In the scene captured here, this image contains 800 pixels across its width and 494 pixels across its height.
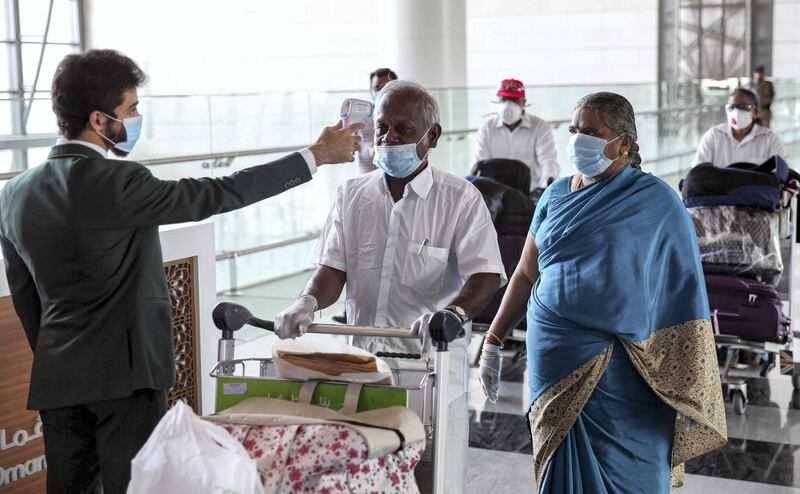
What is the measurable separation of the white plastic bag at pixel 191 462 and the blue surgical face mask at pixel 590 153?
4.31 ft

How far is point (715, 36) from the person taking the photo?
19.5m

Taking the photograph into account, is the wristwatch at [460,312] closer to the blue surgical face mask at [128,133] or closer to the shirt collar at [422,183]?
the shirt collar at [422,183]

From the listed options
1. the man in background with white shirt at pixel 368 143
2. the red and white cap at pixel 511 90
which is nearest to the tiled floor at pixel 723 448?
the man in background with white shirt at pixel 368 143

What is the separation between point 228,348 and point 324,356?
0.30 meters

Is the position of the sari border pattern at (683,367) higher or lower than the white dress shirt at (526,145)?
lower

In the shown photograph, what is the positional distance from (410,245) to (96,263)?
92 cm

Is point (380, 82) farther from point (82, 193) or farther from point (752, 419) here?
point (82, 193)

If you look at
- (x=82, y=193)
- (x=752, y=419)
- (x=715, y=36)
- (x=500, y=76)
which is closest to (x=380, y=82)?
(x=752, y=419)

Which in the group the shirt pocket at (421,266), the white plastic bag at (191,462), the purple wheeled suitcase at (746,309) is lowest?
the purple wheeled suitcase at (746,309)

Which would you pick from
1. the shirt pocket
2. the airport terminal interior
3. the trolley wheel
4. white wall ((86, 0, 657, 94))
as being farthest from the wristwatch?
white wall ((86, 0, 657, 94))

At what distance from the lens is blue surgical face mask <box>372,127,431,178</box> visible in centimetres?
276

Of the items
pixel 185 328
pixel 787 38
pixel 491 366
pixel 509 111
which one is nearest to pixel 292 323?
pixel 491 366

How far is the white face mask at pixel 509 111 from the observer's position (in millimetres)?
7672

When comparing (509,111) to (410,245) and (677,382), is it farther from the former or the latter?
(677,382)
